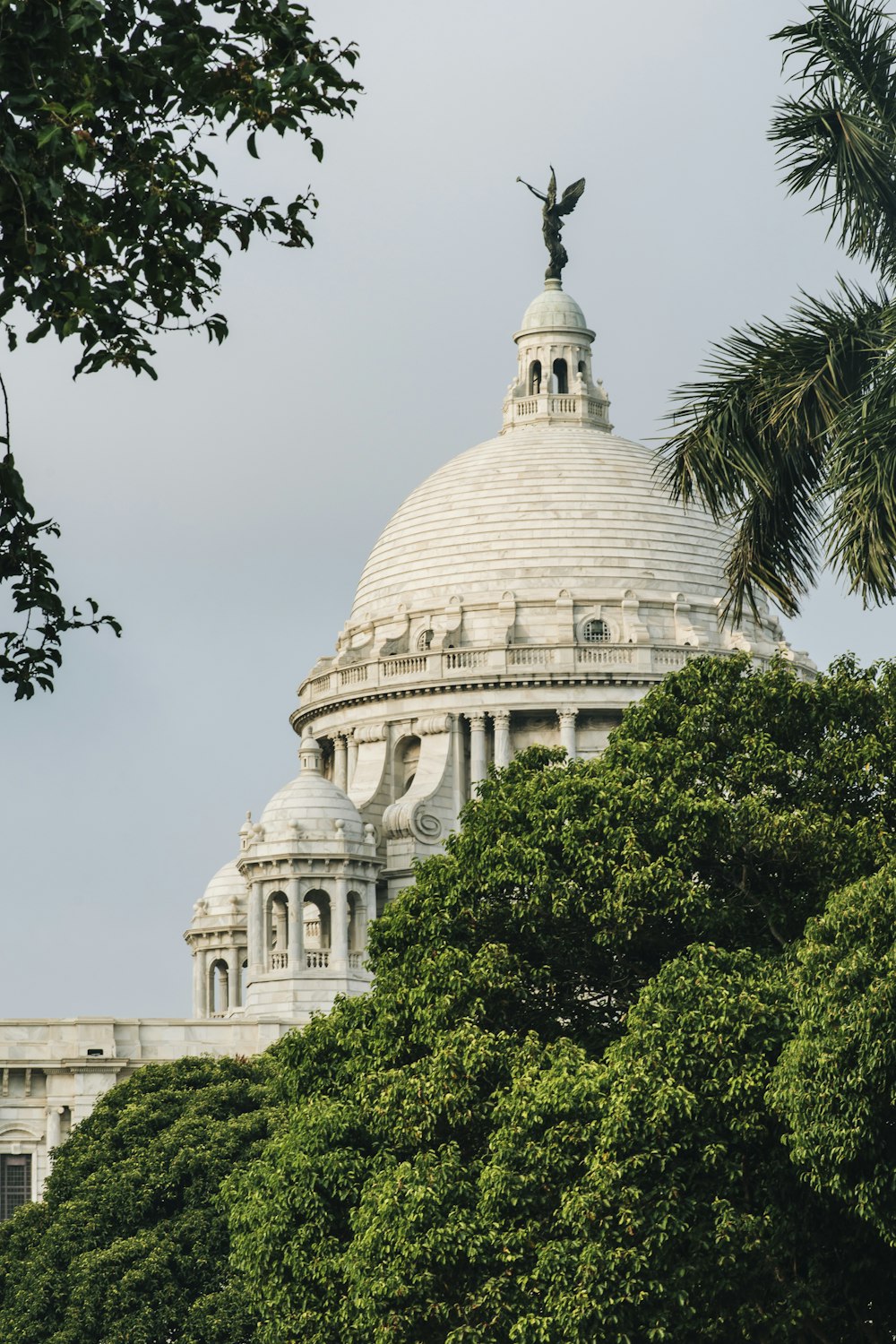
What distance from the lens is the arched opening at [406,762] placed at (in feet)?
336

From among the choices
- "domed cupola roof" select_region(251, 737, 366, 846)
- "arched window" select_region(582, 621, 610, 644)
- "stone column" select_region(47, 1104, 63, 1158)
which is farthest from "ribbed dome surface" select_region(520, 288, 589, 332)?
"stone column" select_region(47, 1104, 63, 1158)

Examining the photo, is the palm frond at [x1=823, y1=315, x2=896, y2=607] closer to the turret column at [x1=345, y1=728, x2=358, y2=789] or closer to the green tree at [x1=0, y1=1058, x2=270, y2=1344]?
the green tree at [x1=0, y1=1058, x2=270, y2=1344]

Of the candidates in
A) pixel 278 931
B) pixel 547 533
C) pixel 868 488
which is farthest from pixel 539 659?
pixel 868 488

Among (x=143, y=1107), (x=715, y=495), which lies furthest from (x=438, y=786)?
(x=715, y=495)

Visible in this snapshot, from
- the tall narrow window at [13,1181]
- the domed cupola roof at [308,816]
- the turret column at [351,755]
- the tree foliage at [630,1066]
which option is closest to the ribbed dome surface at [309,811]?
the domed cupola roof at [308,816]

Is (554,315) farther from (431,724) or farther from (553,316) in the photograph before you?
(431,724)

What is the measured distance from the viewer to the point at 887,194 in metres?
24.4

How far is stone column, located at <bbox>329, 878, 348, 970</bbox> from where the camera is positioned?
302 feet

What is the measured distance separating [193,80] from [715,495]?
8.45m

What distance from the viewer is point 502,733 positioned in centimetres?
9962

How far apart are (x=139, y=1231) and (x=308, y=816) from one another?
34.3 m

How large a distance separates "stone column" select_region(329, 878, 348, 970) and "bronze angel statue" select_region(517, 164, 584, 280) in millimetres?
33186

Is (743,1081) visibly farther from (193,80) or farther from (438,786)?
(438,786)

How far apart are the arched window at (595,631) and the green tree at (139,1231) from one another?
38.3 m
